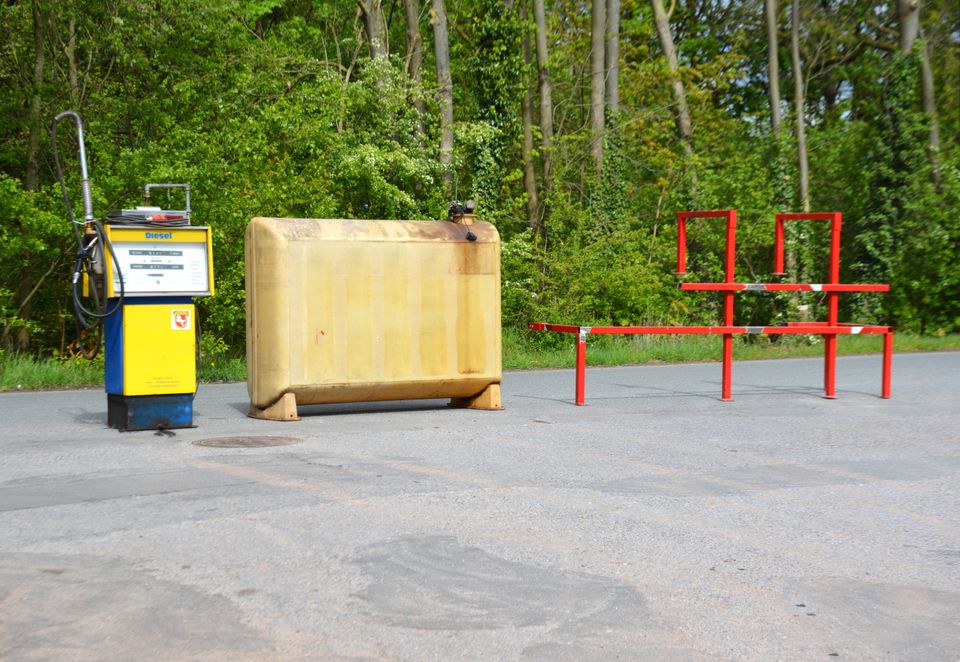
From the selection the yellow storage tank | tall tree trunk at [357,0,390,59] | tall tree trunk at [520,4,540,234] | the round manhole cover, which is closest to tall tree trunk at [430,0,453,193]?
tall tree trunk at [357,0,390,59]

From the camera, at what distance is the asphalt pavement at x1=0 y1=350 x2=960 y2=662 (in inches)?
185

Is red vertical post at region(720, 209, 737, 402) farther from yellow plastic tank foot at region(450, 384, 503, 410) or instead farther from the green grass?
the green grass

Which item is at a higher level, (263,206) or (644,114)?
(644,114)

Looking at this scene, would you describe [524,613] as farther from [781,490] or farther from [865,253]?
[865,253]

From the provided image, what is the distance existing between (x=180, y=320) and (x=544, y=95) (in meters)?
19.6

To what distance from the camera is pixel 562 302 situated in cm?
2378

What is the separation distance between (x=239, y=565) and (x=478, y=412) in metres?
7.00

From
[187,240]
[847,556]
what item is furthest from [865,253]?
[847,556]

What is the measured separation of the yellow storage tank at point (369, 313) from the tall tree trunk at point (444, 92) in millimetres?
12434

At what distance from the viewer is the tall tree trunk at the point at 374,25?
25.9m

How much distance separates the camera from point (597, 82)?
29.3m

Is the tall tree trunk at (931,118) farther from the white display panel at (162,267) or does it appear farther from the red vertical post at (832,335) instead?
the white display panel at (162,267)

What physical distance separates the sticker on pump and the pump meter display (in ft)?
0.61

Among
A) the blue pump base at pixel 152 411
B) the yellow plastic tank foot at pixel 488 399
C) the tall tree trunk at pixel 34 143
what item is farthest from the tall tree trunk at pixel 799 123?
the blue pump base at pixel 152 411
